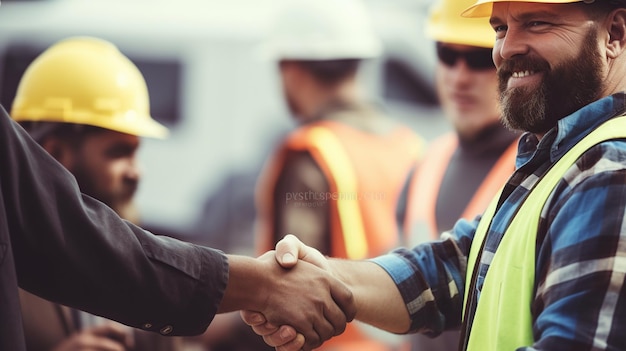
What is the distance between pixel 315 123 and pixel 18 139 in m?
3.02

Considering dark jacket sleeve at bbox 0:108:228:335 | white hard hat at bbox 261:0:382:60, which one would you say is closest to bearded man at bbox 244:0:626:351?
dark jacket sleeve at bbox 0:108:228:335

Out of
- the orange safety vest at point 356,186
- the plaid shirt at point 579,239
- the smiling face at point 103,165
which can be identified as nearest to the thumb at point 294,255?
the plaid shirt at point 579,239

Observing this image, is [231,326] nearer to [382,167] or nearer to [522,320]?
[382,167]

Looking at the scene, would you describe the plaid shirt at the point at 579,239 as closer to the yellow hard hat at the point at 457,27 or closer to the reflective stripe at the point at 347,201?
the yellow hard hat at the point at 457,27

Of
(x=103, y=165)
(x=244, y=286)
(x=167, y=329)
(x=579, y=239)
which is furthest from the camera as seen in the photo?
(x=103, y=165)

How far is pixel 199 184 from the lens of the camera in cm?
749

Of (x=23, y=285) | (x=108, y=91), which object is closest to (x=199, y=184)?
(x=108, y=91)

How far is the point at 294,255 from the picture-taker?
3340mm

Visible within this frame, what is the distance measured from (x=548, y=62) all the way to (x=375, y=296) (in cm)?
93

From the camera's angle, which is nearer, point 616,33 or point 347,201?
point 616,33

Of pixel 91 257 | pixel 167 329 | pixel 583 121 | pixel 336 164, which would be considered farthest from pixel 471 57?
pixel 91 257

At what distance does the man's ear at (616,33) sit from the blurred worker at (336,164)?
2.45 m

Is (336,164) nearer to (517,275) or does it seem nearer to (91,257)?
(91,257)

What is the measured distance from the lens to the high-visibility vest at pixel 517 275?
2480 millimetres
